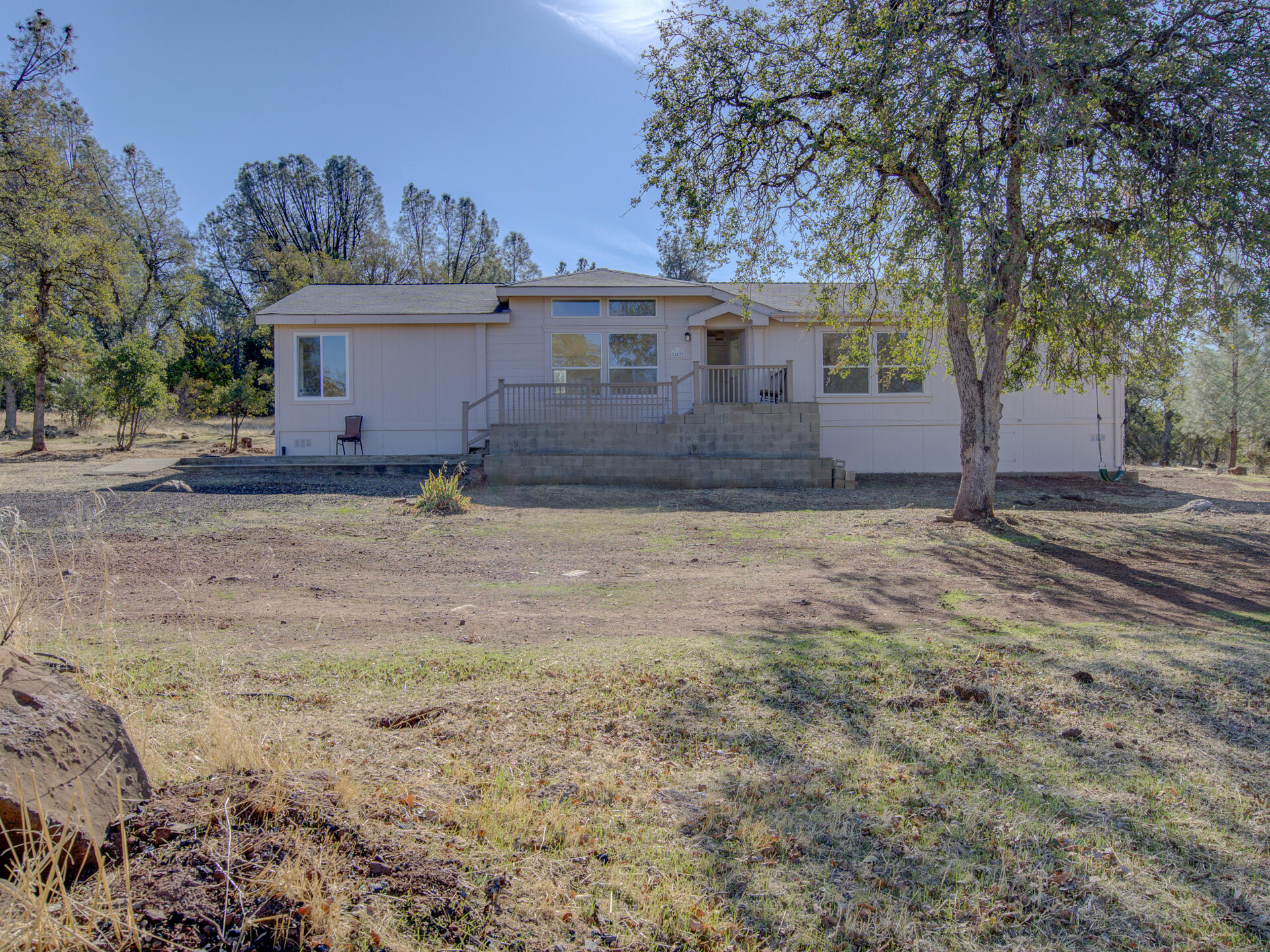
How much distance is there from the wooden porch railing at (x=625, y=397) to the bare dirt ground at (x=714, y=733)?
7.36m

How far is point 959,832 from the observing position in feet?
8.10

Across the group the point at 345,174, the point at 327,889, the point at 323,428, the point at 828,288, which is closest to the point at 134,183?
the point at 345,174

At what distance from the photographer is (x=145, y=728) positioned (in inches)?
106

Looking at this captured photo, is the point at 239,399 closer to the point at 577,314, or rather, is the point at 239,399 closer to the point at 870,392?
the point at 577,314

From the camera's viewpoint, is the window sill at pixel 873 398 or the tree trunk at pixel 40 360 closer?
the window sill at pixel 873 398

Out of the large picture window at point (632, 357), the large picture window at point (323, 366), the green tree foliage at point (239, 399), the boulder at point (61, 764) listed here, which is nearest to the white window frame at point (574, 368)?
the large picture window at point (632, 357)

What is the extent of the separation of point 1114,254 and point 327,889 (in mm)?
8445

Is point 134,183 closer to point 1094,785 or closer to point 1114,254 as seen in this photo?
point 1114,254

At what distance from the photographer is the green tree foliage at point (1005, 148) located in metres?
7.16

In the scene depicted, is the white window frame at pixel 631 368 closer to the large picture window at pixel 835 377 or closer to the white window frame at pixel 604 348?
the white window frame at pixel 604 348

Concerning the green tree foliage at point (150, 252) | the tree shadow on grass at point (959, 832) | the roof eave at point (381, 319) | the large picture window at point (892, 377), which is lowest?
the tree shadow on grass at point (959, 832)

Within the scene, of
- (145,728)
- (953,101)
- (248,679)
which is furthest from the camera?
(953,101)

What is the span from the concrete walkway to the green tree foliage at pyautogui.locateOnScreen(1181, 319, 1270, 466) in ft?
98.8

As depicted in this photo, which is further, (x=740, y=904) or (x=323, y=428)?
(x=323, y=428)
